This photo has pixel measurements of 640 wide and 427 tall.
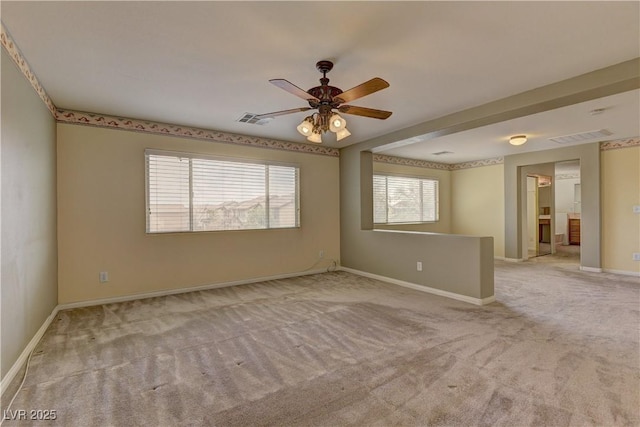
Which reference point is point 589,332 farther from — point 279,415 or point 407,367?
point 279,415

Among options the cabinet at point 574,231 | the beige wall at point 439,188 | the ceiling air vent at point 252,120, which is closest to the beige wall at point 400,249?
the beige wall at point 439,188

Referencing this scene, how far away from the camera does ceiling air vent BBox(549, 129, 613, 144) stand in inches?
193

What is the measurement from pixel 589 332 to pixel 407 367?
2027 millimetres

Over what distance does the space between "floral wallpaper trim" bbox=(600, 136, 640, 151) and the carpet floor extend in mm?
2932

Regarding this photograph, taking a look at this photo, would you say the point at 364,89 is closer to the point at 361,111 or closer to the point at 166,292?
the point at 361,111

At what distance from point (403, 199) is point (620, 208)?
389 cm

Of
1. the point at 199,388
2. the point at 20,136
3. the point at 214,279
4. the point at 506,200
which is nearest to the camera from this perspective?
the point at 199,388

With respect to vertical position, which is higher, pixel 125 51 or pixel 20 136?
pixel 125 51

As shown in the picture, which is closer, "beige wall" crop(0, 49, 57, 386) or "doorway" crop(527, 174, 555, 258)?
"beige wall" crop(0, 49, 57, 386)

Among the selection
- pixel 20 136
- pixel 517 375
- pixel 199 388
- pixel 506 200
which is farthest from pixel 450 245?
pixel 20 136

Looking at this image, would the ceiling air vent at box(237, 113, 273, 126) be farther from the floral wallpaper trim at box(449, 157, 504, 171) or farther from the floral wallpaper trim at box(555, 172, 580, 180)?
the floral wallpaper trim at box(555, 172, 580, 180)

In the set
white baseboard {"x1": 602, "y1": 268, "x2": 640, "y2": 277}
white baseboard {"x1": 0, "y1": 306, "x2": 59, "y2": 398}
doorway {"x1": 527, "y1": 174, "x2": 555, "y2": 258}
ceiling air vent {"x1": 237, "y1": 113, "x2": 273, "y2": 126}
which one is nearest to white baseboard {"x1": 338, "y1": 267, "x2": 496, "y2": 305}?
ceiling air vent {"x1": 237, "y1": 113, "x2": 273, "y2": 126}

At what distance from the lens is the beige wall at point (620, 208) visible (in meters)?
5.29

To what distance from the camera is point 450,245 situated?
4.14m
